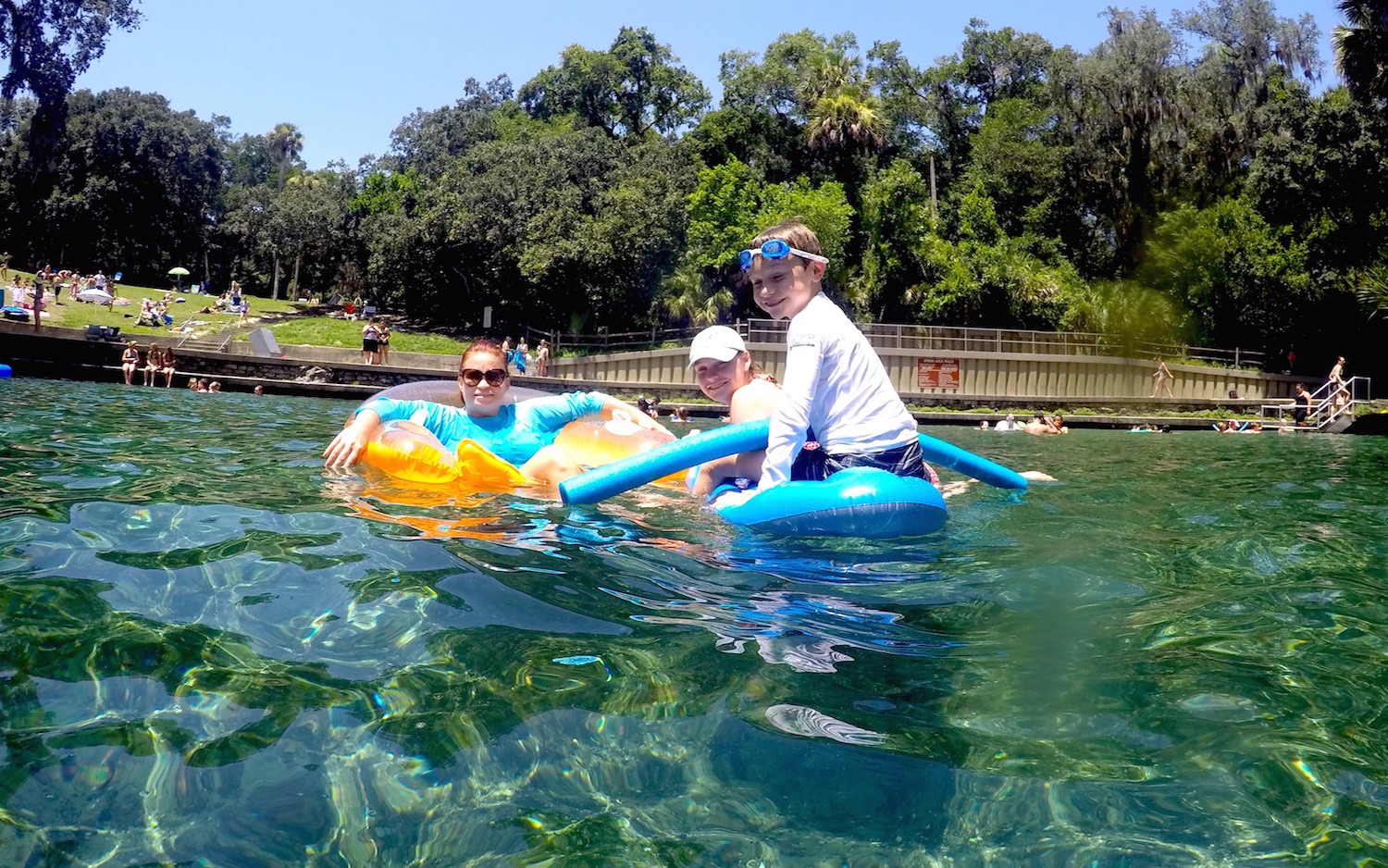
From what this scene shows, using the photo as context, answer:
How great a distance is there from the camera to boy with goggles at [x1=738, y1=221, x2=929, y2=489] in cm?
409

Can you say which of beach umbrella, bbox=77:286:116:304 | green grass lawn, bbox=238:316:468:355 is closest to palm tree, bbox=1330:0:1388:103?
green grass lawn, bbox=238:316:468:355

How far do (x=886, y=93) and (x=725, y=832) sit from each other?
45.0 m

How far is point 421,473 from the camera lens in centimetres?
530

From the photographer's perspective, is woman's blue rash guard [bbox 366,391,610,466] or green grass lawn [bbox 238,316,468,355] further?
green grass lawn [bbox 238,316,468,355]

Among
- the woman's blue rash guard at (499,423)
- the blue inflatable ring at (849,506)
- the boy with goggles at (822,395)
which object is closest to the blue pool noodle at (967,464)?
the boy with goggles at (822,395)

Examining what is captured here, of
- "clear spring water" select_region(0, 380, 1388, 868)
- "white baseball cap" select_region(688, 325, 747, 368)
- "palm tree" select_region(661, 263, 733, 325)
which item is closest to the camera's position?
"clear spring water" select_region(0, 380, 1388, 868)

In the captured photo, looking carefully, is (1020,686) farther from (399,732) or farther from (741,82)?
(741,82)

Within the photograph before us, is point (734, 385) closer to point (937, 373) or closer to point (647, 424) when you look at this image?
point (647, 424)

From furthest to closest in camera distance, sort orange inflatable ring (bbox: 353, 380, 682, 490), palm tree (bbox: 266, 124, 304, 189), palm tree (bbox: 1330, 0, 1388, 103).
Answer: palm tree (bbox: 266, 124, 304, 189)
palm tree (bbox: 1330, 0, 1388, 103)
orange inflatable ring (bbox: 353, 380, 682, 490)

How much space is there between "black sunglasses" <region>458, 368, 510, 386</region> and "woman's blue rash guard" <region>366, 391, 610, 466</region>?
0.92ft

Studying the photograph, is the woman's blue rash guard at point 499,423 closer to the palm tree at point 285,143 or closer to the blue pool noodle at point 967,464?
the blue pool noodle at point 967,464

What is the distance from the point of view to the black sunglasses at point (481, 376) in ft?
19.6

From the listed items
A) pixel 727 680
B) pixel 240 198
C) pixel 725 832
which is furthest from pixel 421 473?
pixel 240 198

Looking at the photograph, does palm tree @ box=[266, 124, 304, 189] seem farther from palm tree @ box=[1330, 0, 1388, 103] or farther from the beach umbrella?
palm tree @ box=[1330, 0, 1388, 103]
